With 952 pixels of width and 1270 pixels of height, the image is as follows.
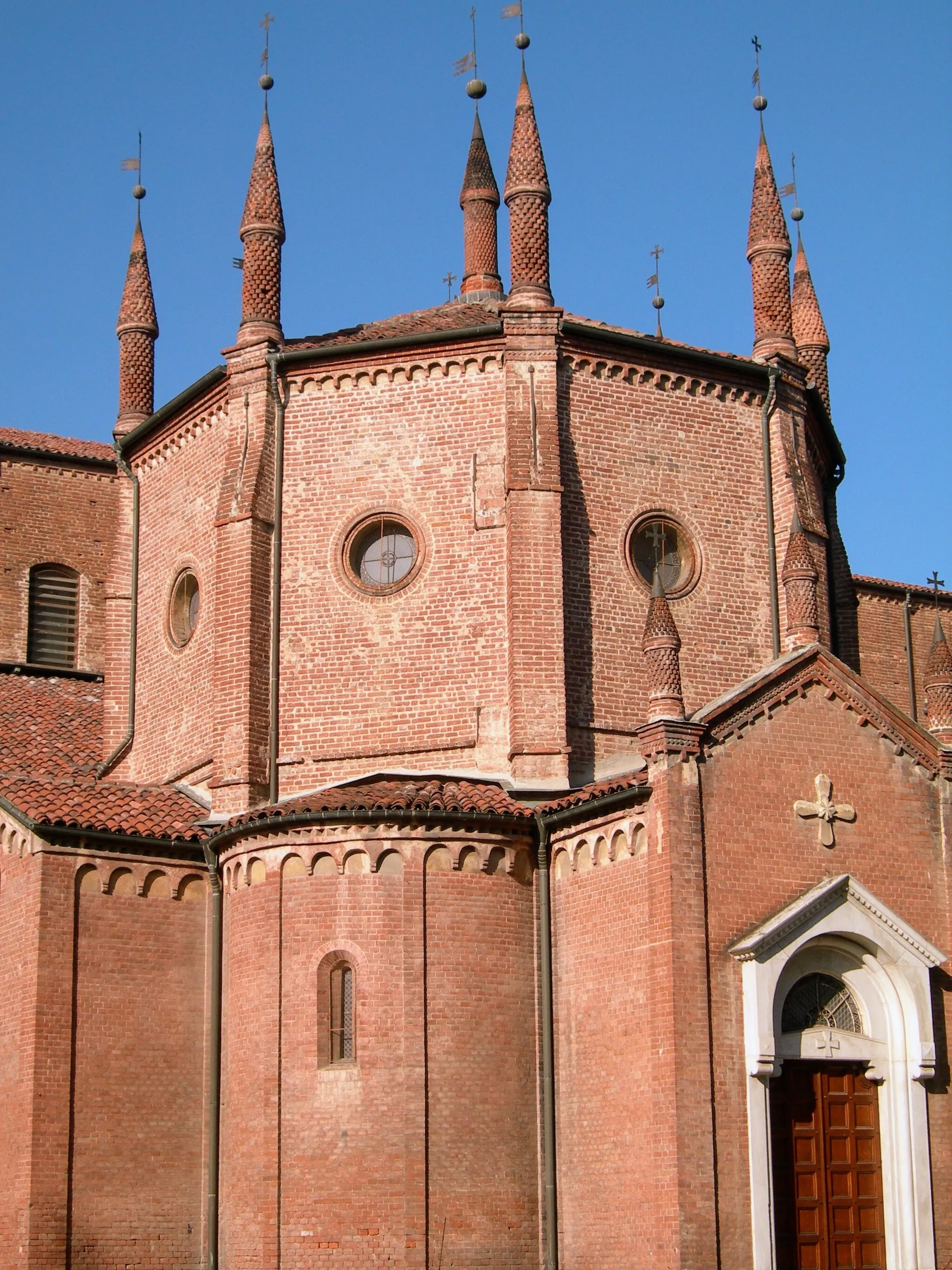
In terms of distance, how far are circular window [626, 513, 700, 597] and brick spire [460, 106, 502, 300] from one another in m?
9.34

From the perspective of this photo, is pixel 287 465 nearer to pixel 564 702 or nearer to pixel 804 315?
pixel 564 702

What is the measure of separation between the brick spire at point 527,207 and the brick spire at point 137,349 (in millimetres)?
8326

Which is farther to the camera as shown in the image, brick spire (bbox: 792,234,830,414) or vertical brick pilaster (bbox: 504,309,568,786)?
brick spire (bbox: 792,234,830,414)

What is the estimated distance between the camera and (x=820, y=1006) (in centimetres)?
2148

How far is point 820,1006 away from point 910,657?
17.2m

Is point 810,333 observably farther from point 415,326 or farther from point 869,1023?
point 869,1023

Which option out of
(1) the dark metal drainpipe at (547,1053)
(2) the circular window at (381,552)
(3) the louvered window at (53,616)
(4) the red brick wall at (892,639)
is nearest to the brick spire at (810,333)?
(4) the red brick wall at (892,639)

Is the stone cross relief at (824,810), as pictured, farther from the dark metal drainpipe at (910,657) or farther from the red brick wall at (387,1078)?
the dark metal drainpipe at (910,657)

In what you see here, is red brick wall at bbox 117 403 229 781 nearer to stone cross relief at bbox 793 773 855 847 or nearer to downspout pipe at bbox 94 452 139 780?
downspout pipe at bbox 94 452 139 780

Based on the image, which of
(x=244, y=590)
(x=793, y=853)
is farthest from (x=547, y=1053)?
(x=244, y=590)

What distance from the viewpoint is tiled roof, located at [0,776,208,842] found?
23.7m

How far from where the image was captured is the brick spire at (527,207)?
2600cm

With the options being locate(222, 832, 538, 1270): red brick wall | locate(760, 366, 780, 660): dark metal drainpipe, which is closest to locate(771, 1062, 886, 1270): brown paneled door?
locate(222, 832, 538, 1270): red brick wall

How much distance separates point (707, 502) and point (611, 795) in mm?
6724
